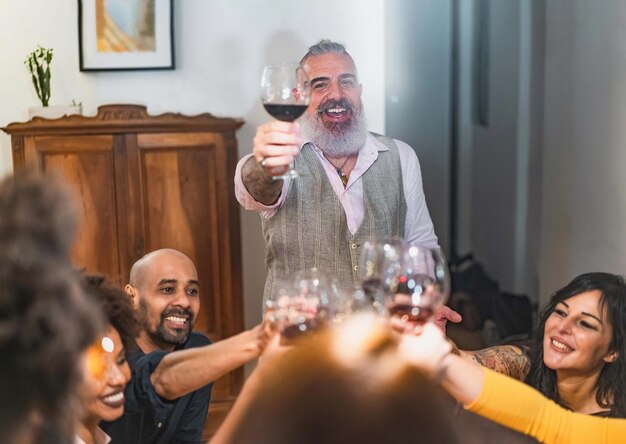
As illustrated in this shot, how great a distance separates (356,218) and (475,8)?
261cm

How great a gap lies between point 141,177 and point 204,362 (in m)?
2.35

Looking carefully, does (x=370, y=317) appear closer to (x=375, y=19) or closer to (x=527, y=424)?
(x=527, y=424)

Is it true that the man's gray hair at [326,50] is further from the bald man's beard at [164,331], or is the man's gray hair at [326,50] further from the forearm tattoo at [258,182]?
the bald man's beard at [164,331]

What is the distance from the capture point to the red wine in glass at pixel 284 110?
181 cm

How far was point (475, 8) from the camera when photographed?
16.1ft

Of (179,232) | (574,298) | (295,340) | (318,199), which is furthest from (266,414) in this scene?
(179,232)

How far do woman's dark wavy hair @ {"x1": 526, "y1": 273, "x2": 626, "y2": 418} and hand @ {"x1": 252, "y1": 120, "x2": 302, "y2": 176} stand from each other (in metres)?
0.90

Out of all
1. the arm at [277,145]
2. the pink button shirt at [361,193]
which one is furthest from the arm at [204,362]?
the pink button shirt at [361,193]

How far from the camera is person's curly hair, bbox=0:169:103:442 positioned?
917 millimetres

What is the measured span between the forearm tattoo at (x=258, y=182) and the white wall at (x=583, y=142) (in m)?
1.87


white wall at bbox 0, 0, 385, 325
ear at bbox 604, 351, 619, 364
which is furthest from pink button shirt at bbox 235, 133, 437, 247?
white wall at bbox 0, 0, 385, 325

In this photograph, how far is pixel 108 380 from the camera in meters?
1.51

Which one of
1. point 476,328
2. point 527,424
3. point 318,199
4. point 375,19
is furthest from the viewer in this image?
point 476,328

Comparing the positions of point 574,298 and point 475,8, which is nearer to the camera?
point 574,298
